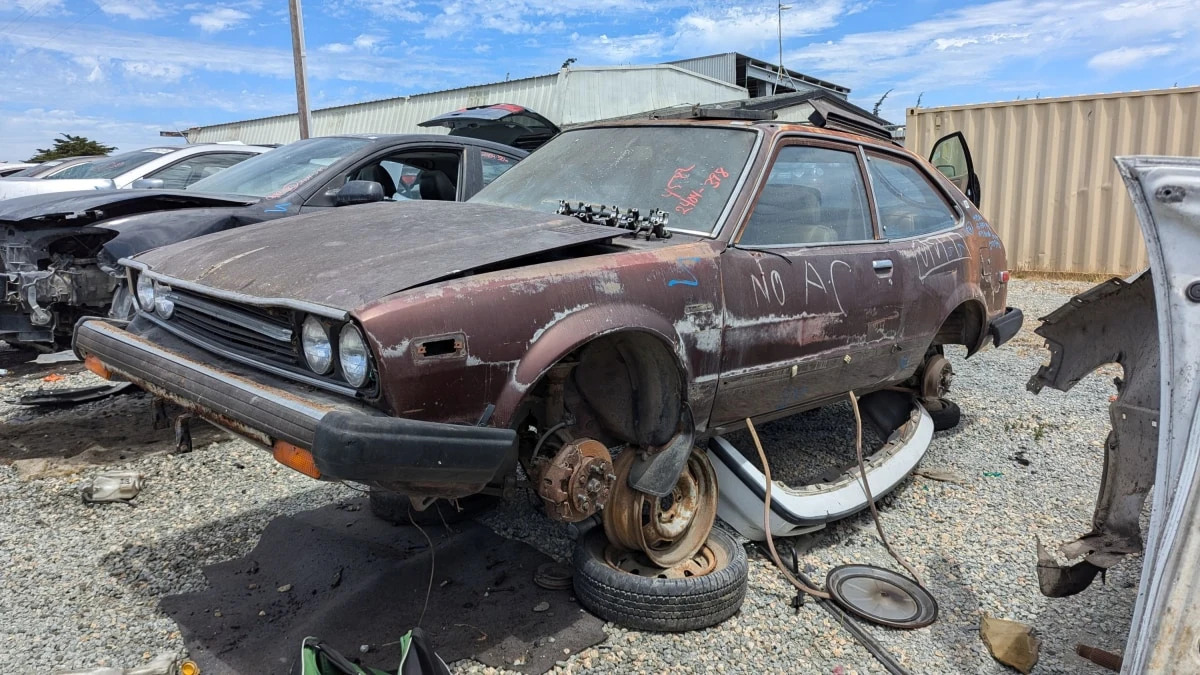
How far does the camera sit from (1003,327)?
14.5 feet

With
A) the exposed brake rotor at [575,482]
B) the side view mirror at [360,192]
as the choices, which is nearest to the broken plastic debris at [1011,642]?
the exposed brake rotor at [575,482]

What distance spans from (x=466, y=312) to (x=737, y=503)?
4.93 ft

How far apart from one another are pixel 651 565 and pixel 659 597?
0.90 ft

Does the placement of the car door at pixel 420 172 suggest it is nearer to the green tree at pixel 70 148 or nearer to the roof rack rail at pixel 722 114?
the roof rack rail at pixel 722 114

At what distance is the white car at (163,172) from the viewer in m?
6.50

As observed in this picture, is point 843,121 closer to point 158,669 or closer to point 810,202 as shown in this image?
point 810,202

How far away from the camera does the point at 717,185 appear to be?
304cm

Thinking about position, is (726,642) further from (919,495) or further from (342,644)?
(919,495)

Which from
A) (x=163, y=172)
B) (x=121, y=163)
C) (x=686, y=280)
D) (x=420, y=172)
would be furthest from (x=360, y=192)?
(x=121, y=163)

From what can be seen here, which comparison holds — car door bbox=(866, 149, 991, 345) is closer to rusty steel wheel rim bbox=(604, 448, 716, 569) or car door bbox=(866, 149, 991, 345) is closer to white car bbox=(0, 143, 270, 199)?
rusty steel wheel rim bbox=(604, 448, 716, 569)

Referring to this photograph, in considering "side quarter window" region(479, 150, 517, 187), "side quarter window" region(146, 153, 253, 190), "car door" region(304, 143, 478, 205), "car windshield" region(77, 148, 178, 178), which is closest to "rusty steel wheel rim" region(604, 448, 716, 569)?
"car door" region(304, 143, 478, 205)

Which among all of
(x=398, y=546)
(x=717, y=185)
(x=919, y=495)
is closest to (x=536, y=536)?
(x=398, y=546)

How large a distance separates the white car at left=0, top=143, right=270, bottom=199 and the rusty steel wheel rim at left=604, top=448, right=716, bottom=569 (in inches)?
212

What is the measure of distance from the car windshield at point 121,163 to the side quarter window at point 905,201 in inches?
242
